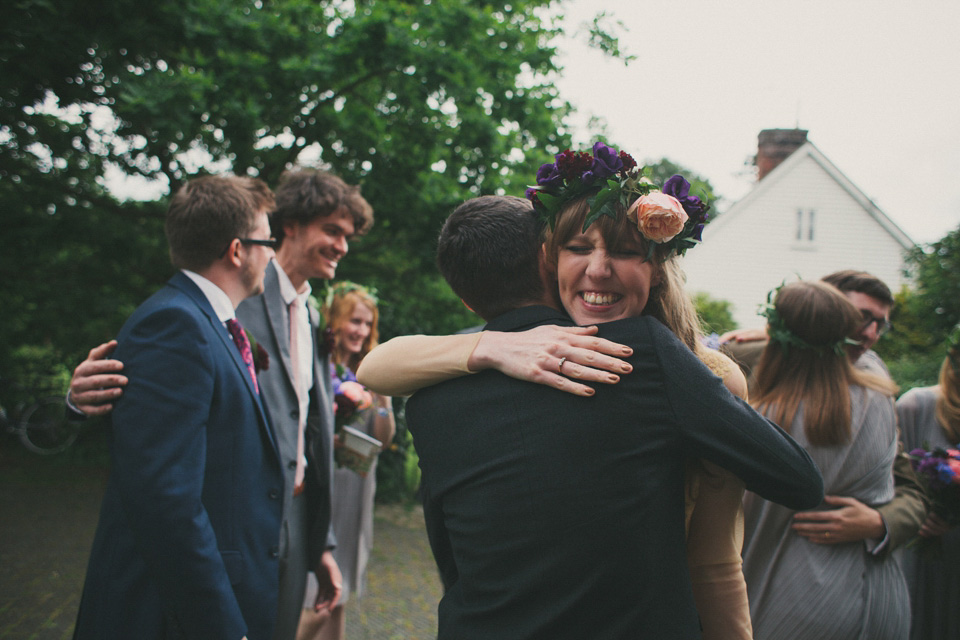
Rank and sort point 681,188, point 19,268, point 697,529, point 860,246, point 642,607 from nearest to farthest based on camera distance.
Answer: point 642,607
point 697,529
point 681,188
point 19,268
point 860,246

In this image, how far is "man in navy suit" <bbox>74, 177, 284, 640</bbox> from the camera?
1.97 m

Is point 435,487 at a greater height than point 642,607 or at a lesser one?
greater

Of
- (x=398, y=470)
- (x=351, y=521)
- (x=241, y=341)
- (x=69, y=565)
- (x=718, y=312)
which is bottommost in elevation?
(x=398, y=470)

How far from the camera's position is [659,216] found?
159cm

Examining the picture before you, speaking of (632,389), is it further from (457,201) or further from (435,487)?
(457,201)

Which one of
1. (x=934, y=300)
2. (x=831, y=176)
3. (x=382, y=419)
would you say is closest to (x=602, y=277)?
(x=382, y=419)

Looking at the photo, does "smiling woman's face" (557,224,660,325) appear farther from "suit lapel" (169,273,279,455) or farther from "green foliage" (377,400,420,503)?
"green foliage" (377,400,420,503)

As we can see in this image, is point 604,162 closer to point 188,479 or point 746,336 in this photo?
point 188,479

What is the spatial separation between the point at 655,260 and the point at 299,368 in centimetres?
204

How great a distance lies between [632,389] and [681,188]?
66 centimetres

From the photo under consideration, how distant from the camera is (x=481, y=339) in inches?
66.1

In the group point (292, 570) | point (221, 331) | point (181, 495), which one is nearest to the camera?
point (181, 495)

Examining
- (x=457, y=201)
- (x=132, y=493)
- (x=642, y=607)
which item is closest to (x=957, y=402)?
(x=642, y=607)

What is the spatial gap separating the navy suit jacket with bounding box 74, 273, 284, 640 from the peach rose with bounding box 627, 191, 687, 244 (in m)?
1.45
